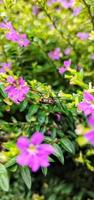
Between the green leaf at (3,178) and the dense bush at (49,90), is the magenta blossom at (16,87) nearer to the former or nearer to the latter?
the dense bush at (49,90)

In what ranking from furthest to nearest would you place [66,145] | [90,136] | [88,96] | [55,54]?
[55,54] → [66,145] → [88,96] → [90,136]

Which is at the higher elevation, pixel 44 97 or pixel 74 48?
pixel 74 48

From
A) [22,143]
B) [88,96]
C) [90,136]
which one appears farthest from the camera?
[88,96]

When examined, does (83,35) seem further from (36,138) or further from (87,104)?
(36,138)

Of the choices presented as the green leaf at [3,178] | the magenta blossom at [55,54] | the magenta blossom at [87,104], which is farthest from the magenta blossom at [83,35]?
the green leaf at [3,178]

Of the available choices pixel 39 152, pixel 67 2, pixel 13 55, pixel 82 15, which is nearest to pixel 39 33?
pixel 13 55

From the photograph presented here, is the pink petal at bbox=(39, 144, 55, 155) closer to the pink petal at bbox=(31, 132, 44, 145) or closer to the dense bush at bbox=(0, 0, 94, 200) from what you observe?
the pink petal at bbox=(31, 132, 44, 145)

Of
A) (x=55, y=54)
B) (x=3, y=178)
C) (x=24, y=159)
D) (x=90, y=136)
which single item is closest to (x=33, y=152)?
(x=24, y=159)

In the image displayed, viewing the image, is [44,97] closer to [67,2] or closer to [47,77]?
[47,77]
